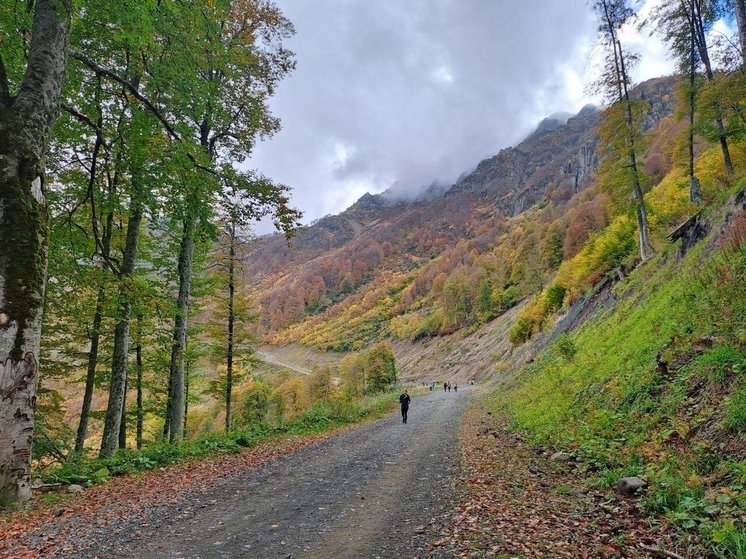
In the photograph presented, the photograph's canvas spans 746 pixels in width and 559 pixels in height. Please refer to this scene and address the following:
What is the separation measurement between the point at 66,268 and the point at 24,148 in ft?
10.4

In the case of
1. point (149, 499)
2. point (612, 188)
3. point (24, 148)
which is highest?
point (612, 188)

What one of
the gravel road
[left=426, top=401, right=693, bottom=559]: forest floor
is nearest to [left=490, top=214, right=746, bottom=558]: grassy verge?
[left=426, top=401, right=693, bottom=559]: forest floor

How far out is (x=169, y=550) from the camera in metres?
4.56

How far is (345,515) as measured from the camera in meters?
5.74

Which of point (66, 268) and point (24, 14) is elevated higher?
point (24, 14)

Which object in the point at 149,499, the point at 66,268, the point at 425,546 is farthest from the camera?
the point at 66,268

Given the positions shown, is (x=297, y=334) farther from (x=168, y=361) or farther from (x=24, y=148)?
(x=24, y=148)

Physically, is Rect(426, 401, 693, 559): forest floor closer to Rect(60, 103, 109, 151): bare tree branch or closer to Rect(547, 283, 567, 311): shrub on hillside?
Rect(60, 103, 109, 151): bare tree branch

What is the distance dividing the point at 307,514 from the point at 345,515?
57cm

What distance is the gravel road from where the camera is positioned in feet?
15.0

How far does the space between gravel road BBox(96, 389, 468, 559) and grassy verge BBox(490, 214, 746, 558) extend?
2851 millimetres

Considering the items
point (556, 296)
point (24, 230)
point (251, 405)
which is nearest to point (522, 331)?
point (556, 296)

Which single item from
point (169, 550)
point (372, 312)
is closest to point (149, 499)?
point (169, 550)

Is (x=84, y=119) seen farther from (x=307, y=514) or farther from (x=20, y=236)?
(x=307, y=514)
